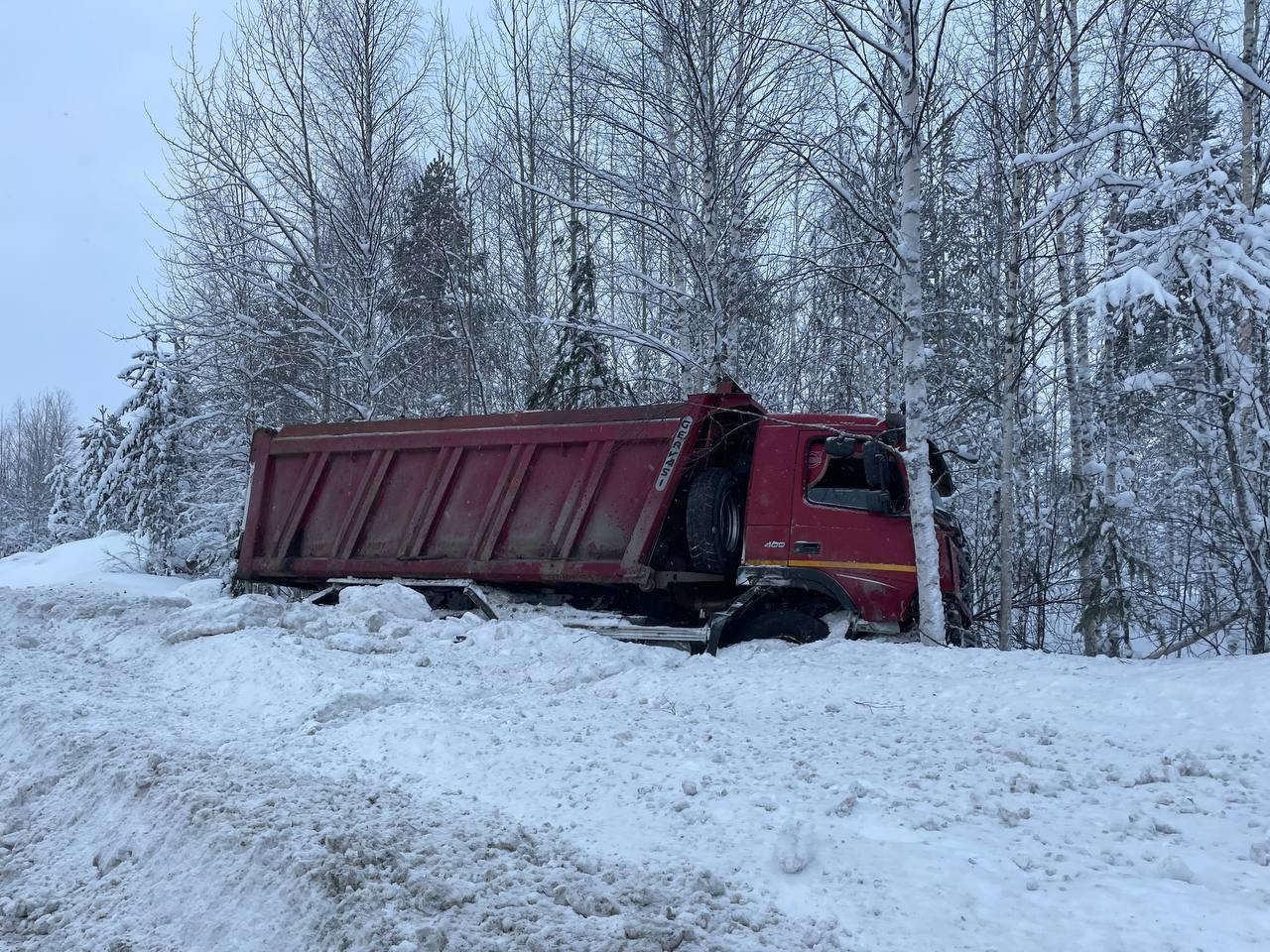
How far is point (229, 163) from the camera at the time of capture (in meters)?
17.1

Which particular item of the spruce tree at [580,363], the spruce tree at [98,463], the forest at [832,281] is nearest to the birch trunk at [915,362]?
the forest at [832,281]

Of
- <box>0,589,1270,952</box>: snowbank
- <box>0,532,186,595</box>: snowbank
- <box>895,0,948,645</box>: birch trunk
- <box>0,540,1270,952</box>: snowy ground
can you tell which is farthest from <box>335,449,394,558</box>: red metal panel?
<box>0,532,186,595</box>: snowbank

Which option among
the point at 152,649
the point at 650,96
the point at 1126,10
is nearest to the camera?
the point at 152,649

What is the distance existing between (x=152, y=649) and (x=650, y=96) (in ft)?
29.7

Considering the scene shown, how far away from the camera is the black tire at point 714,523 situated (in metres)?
8.34

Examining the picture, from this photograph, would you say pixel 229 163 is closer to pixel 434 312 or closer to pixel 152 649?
pixel 434 312

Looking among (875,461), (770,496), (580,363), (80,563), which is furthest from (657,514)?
(80,563)

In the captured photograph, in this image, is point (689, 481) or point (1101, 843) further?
point (689, 481)

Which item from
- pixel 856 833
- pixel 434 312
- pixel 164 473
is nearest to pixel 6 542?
pixel 164 473

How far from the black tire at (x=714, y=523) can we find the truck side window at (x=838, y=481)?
0.78 metres

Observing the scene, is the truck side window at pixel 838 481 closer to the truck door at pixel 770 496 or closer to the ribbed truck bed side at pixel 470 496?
the truck door at pixel 770 496

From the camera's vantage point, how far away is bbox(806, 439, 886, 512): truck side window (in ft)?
26.6

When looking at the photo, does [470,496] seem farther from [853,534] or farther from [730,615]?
[853,534]

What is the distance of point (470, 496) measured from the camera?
31.0 ft
